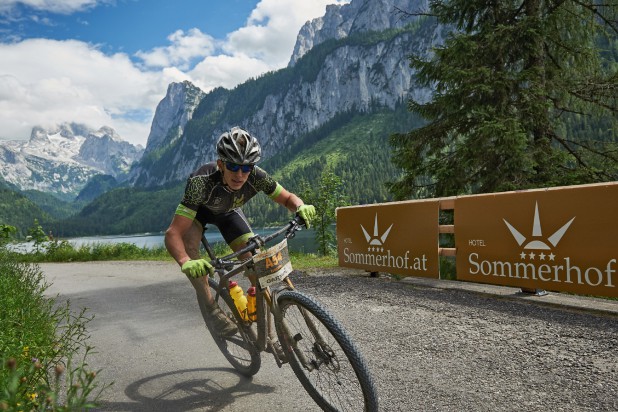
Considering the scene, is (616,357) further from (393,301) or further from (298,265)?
(298,265)

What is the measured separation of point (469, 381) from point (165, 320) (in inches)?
189

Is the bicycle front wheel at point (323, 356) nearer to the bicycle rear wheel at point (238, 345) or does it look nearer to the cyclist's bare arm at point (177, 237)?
the bicycle rear wheel at point (238, 345)

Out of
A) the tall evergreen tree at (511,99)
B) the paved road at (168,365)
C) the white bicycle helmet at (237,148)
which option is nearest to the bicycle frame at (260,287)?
the paved road at (168,365)

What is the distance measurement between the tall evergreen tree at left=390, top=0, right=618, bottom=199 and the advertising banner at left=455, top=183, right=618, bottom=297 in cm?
352

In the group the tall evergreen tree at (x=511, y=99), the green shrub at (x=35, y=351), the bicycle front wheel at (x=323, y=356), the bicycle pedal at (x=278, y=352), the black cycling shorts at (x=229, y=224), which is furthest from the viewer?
the tall evergreen tree at (x=511, y=99)

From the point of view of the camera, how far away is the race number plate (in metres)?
3.51

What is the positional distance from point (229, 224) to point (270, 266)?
4.34ft

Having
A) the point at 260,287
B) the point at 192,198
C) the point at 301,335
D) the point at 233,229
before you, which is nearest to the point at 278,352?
the point at 301,335

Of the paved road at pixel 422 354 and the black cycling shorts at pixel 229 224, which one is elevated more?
the black cycling shorts at pixel 229 224

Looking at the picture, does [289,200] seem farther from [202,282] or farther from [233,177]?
[202,282]

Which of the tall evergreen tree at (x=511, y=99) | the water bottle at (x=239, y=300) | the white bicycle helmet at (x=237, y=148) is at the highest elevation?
the tall evergreen tree at (x=511, y=99)

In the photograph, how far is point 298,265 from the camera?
1191 cm

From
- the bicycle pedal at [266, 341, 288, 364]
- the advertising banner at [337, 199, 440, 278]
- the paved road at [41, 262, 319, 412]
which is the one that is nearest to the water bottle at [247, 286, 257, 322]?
the bicycle pedal at [266, 341, 288, 364]

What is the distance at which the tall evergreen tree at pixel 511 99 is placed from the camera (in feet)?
34.0
